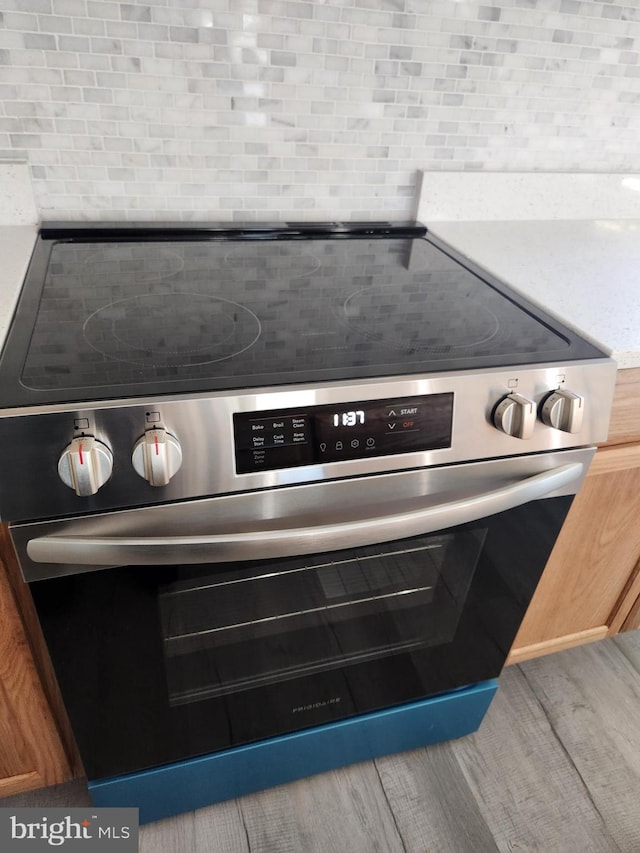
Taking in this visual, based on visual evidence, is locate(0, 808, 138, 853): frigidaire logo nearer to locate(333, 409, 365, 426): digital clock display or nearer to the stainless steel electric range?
the stainless steel electric range

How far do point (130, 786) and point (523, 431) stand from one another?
0.86 m

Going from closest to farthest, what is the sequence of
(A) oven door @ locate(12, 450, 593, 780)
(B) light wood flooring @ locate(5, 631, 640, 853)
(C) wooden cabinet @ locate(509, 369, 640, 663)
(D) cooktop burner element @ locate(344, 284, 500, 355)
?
(A) oven door @ locate(12, 450, 593, 780)
(D) cooktop burner element @ locate(344, 284, 500, 355)
(C) wooden cabinet @ locate(509, 369, 640, 663)
(B) light wood flooring @ locate(5, 631, 640, 853)

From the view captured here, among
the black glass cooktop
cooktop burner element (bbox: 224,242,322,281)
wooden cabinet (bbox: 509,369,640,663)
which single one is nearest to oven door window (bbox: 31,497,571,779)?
wooden cabinet (bbox: 509,369,640,663)

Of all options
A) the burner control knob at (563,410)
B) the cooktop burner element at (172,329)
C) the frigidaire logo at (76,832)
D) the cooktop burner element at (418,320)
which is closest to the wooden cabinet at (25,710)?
the frigidaire logo at (76,832)

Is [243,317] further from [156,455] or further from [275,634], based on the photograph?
[275,634]

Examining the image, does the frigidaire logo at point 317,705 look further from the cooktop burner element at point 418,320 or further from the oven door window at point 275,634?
the cooktop burner element at point 418,320

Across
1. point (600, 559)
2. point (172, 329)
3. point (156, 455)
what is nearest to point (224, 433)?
point (156, 455)

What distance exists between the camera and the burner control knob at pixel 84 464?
668mm

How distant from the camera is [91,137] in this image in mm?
1133

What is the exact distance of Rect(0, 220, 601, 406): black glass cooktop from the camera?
0.76m

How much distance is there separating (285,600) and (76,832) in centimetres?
59

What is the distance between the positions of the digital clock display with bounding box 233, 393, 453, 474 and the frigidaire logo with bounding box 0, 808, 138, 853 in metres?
0.74

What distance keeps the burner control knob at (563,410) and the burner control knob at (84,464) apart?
0.55 m

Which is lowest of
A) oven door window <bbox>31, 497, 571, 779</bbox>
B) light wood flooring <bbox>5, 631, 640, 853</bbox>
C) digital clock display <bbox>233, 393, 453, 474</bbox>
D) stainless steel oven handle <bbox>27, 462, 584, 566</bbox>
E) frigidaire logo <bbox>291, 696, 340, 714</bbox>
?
light wood flooring <bbox>5, 631, 640, 853</bbox>
